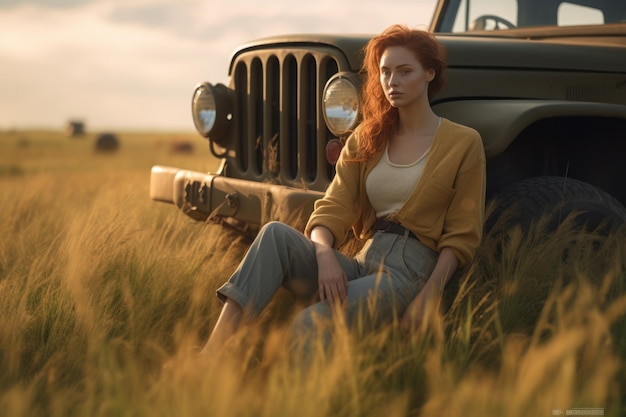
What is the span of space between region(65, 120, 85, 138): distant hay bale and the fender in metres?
40.2

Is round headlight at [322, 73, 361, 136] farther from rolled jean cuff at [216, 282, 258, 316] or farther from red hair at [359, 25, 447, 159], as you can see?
rolled jean cuff at [216, 282, 258, 316]

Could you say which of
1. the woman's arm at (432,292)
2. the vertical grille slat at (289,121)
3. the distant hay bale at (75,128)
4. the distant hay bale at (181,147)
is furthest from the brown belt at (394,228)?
the distant hay bale at (75,128)

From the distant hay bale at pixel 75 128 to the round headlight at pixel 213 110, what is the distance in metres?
39.0

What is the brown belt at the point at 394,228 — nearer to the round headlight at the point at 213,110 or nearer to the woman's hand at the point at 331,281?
the woman's hand at the point at 331,281

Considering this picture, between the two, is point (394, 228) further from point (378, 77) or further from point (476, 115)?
point (476, 115)

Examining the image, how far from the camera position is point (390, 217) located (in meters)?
2.97

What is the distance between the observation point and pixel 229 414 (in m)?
2.12

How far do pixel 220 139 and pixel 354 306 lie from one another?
6.19ft

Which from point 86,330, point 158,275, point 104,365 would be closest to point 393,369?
point 104,365

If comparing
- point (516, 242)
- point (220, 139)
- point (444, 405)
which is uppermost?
point (220, 139)

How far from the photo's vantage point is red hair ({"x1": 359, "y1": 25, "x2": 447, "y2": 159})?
294 centimetres

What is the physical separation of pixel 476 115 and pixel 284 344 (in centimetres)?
130

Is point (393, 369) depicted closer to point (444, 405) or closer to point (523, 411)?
point (444, 405)

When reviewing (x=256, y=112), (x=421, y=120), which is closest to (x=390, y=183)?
(x=421, y=120)
